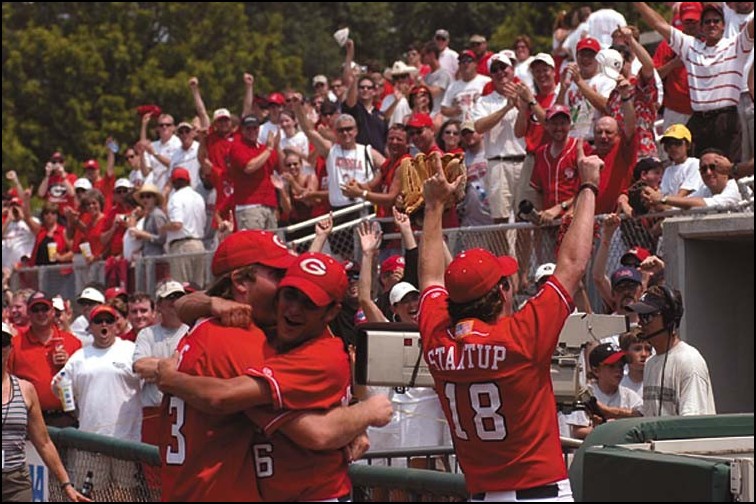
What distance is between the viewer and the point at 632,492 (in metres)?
5.63

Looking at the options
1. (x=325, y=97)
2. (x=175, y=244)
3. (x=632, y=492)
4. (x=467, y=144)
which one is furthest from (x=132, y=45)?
(x=632, y=492)

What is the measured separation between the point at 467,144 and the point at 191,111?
2843 cm

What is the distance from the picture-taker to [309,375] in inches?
201

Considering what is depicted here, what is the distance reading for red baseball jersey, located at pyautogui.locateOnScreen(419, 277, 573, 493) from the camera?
6.11 m

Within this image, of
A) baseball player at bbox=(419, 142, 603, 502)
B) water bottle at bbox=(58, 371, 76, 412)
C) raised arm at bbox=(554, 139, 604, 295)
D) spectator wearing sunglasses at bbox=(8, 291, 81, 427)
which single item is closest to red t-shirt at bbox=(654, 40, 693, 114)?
spectator wearing sunglasses at bbox=(8, 291, 81, 427)

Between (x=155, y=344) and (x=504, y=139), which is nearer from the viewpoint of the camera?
(x=155, y=344)

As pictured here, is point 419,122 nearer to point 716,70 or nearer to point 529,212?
point 529,212

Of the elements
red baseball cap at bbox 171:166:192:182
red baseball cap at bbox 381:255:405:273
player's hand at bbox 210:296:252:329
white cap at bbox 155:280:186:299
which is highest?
red baseball cap at bbox 171:166:192:182

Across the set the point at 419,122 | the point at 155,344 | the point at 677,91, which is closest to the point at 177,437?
the point at 155,344

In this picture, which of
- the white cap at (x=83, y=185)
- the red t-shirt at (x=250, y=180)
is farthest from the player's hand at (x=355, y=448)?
the white cap at (x=83, y=185)

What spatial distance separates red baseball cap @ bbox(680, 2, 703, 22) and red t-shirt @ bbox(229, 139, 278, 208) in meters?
4.70

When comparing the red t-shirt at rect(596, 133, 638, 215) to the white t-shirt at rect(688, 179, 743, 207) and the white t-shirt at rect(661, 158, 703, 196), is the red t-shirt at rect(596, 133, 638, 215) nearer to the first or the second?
the white t-shirt at rect(661, 158, 703, 196)

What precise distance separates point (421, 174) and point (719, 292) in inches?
203

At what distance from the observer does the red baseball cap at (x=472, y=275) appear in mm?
6148
